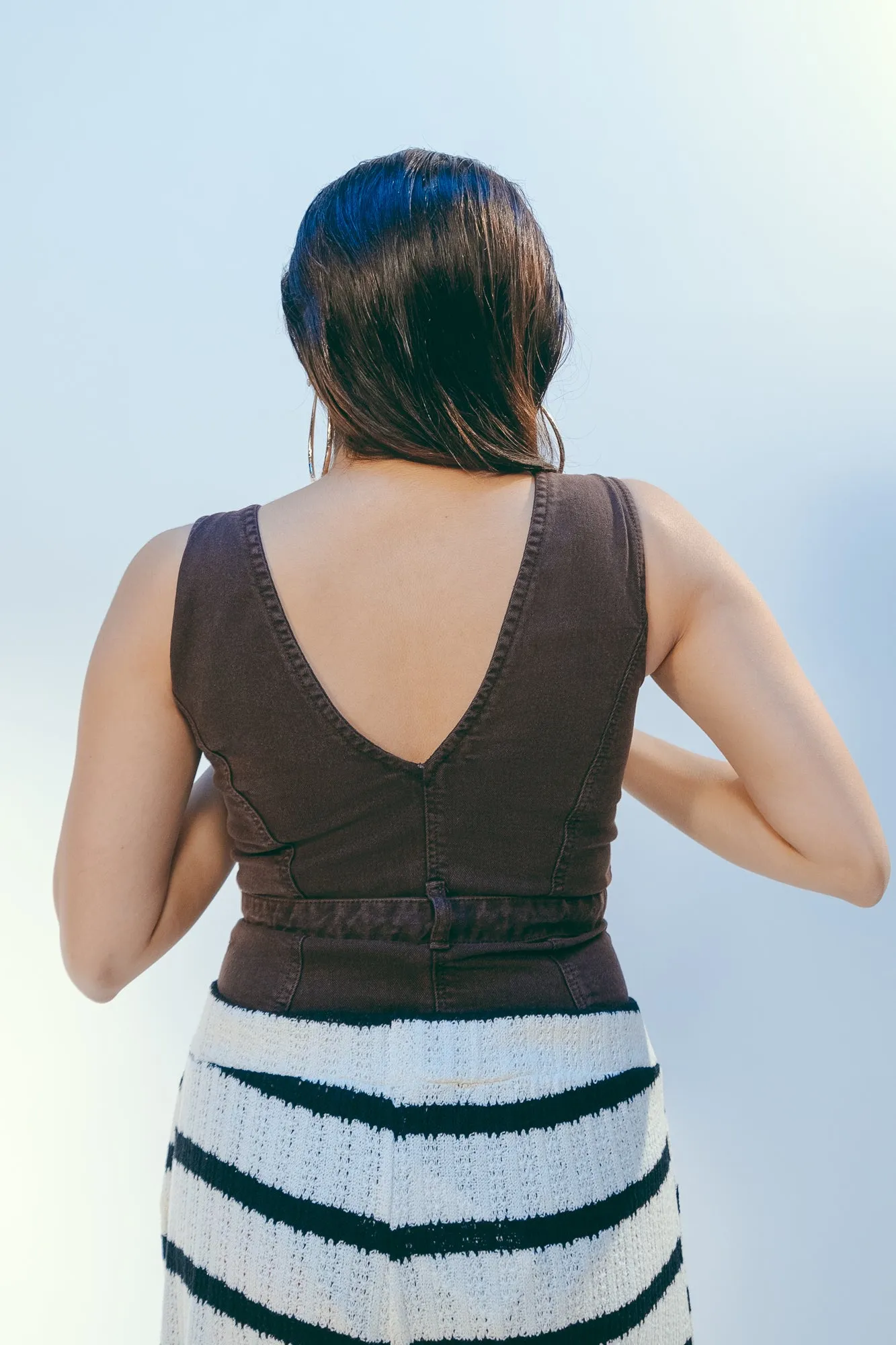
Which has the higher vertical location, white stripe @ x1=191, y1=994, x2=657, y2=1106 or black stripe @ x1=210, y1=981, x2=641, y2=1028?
black stripe @ x1=210, y1=981, x2=641, y2=1028

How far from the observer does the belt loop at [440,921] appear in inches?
30.3

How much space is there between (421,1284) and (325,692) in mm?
401

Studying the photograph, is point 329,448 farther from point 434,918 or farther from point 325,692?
point 434,918

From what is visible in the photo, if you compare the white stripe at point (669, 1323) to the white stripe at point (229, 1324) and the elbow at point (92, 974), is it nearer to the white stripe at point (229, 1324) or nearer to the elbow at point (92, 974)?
the white stripe at point (229, 1324)

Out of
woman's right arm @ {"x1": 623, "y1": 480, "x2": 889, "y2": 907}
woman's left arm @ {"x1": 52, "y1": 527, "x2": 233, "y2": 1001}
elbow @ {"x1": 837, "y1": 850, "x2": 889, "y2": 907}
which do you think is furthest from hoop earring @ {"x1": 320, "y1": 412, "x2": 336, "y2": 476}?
elbow @ {"x1": 837, "y1": 850, "x2": 889, "y2": 907}

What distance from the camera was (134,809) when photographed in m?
0.83

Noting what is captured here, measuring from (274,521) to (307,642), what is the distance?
0.30ft

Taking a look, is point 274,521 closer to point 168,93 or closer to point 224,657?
point 224,657

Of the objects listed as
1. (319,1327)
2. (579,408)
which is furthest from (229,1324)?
(579,408)

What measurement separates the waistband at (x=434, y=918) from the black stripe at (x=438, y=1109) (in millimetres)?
106

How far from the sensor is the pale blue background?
1637mm

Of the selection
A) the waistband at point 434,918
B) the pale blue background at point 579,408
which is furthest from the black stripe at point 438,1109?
the pale blue background at point 579,408

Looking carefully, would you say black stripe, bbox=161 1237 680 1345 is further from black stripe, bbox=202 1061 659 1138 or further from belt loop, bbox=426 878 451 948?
belt loop, bbox=426 878 451 948

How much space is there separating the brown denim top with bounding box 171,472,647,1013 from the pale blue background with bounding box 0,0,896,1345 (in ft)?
2.98
